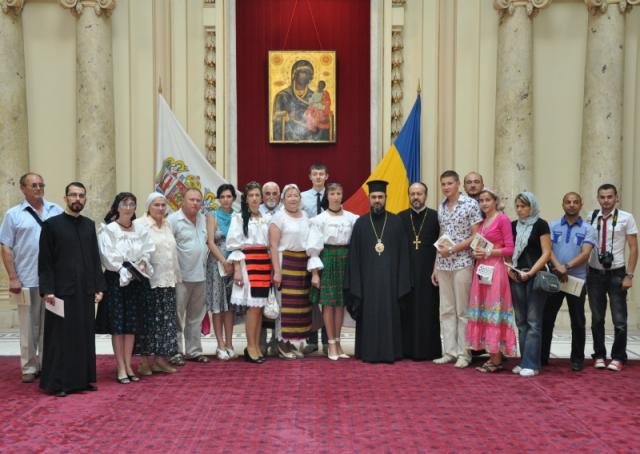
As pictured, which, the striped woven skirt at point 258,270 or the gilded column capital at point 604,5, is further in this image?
the gilded column capital at point 604,5

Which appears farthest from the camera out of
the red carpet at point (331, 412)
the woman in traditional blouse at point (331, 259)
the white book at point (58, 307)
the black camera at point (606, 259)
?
the woman in traditional blouse at point (331, 259)

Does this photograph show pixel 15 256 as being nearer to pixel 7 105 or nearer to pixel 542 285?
pixel 7 105

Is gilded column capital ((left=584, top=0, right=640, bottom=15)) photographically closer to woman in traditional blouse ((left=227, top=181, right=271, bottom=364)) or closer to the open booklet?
the open booklet

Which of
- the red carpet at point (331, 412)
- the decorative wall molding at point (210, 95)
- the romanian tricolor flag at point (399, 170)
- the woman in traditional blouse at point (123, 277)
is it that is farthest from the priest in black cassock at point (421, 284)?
the decorative wall molding at point (210, 95)

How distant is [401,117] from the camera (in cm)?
1038

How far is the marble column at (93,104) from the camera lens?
9.64m

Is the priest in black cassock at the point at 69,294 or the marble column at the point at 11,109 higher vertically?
the marble column at the point at 11,109

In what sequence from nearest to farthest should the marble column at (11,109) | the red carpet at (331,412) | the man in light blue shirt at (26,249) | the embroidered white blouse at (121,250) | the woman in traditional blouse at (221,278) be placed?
the red carpet at (331,412)
the embroidered white blouse at (121,250)
the man in light blue shirt at (26,249)
the woman in traditional blouse at (221,278)
the marble column at (11,109)

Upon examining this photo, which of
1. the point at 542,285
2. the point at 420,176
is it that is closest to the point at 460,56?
the point at 420,176

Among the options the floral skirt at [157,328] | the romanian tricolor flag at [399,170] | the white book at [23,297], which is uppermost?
the romanian tricolor flag at [399,170]

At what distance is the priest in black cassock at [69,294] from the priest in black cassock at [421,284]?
2910 mm

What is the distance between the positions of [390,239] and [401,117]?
3616 mm

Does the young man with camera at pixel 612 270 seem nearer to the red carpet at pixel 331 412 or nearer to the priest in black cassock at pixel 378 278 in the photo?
the red carpet at pixel 331 412

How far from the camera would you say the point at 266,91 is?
34.4 feet
